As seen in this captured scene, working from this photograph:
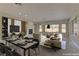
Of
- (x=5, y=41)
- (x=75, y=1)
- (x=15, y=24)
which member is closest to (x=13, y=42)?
(x=5, y=41)

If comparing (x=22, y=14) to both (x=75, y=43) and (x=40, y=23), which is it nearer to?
(x=40, y=23)

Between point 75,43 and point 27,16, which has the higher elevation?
point 27,16

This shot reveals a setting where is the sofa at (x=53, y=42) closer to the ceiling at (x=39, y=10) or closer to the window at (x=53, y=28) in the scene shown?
the window at (x=53, y=28)

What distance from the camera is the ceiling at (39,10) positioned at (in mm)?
2115

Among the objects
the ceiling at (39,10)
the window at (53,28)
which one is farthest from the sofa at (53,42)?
the ceiling at (39,10)

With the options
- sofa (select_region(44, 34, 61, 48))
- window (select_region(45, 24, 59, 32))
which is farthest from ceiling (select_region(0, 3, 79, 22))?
sofa (select_region(44, 34, 61, 48))

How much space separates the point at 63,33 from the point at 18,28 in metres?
0.72

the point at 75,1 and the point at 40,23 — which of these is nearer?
the point at 75,1

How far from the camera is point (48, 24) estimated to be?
2229mm

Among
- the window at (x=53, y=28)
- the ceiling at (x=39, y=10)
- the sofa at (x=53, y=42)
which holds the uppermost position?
the ceiling at (x=39, y=10)

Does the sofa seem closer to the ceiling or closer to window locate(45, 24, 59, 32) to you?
window locate(45, 24, 59, 32)

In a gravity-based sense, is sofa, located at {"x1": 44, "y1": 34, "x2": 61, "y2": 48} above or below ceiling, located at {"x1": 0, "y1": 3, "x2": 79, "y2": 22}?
below

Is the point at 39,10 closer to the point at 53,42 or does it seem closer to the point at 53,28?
the point at 53,28

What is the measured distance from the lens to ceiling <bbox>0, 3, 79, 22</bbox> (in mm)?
2115
